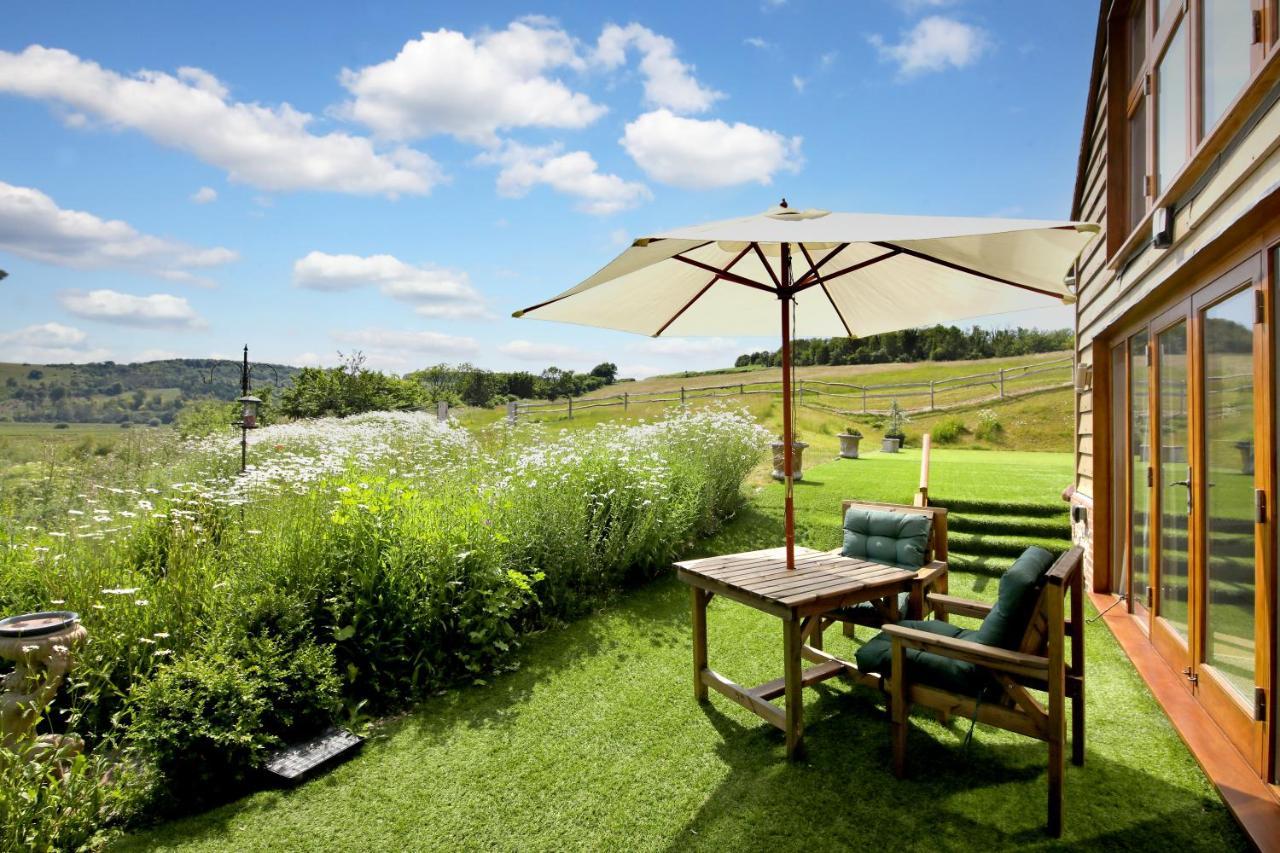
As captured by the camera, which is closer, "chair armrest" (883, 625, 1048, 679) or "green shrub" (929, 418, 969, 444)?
"chair armrest" (883, 625, 1048, 679)

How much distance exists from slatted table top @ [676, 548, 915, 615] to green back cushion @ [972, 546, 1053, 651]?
0.67m

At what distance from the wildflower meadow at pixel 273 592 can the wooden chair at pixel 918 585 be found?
81.1 inches

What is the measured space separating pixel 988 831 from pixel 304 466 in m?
5.45

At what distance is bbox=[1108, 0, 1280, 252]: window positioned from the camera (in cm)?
271

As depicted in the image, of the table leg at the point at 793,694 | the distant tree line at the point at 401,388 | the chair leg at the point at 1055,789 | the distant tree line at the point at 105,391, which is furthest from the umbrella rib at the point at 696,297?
the distant tree line at the point at 401,388

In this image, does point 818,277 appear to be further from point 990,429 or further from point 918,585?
point 990,429

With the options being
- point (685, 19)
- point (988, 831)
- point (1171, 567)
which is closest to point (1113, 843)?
point (988, 831)

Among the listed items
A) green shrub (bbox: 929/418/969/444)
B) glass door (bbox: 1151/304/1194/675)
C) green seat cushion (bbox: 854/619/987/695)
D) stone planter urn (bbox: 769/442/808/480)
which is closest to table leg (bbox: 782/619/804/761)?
green seat cushion (bbox: 854/619/987/695)

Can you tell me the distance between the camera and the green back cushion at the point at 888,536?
4.09 m

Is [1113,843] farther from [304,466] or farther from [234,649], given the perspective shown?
[304,466]

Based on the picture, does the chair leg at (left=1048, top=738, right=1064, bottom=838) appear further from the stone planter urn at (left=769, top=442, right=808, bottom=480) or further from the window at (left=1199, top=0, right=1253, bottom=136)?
the stone planter urn at (left=769, top=442, right=808, bottom=480)

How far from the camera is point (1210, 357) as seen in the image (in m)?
3.19

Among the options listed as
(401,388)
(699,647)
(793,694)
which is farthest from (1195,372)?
(401,388)

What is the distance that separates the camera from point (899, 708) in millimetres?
2822
